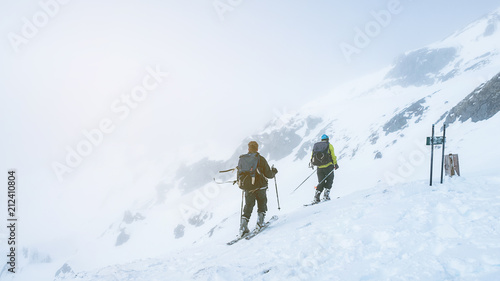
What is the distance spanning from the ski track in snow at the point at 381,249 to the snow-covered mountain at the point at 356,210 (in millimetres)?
21

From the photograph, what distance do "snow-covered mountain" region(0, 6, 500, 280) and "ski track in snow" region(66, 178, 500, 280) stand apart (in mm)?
21

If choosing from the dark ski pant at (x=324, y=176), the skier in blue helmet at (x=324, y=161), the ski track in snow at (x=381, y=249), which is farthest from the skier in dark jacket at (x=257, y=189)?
the dark ski pant at (x=324, y=176)

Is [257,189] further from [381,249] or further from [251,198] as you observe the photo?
[381,249]

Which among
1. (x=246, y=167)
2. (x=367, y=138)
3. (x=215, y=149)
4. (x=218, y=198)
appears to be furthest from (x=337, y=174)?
(x=215, y=149)

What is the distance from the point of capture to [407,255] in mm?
3771

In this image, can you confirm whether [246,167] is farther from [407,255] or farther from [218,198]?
[218,198]

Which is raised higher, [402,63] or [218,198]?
[402,63]

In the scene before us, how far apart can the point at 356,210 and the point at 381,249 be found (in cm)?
260

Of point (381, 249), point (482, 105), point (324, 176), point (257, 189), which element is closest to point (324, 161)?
point (324, 176)

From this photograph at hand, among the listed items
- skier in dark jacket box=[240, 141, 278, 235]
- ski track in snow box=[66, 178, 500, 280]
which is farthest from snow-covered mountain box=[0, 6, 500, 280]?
skier in dark jacket box=[240, 141, 278, 235]

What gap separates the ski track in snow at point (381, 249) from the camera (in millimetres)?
3408

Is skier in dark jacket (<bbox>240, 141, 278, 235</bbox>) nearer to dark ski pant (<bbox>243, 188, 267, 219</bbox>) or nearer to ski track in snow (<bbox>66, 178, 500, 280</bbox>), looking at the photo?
dark ski pant (<bbox>243, 188, 267, 219</bbox>)

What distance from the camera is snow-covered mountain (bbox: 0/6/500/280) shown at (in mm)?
3984

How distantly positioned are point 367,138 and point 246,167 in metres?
75.3
